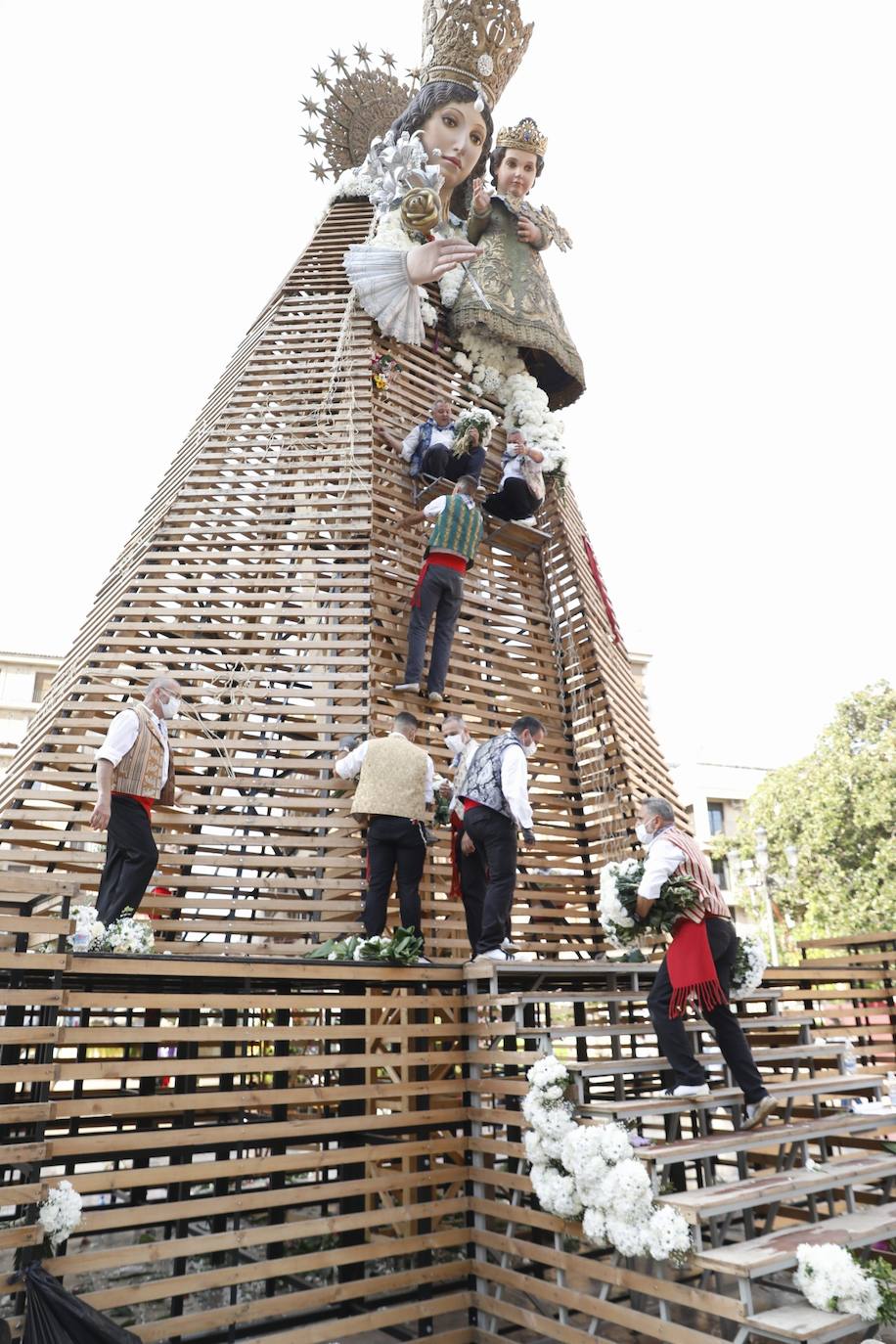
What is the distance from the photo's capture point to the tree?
20578 mm

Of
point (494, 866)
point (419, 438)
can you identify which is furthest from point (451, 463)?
point (494, 866)

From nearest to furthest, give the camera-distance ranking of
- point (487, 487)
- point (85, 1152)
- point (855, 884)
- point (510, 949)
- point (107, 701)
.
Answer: point (85, 1152) → point (510, 949) → point (107, 701) → point (487, 487) → point (855, 884)

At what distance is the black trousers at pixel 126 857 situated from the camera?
5.12 m

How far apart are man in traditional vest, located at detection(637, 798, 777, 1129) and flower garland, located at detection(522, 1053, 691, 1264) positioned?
55cm

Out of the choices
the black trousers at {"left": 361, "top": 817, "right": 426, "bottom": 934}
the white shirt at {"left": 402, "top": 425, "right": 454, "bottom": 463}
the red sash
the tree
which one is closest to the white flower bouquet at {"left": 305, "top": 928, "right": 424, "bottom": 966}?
the black trousers at {"left": 361, "top": 817, "right": 426, "bottom": 934}

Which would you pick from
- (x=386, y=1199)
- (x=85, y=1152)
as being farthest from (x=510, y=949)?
(x=85, y=1152)

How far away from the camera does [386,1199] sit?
5.31 meters

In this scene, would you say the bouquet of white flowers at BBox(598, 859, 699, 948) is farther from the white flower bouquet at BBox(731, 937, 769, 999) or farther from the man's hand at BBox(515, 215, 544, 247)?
the man's hand at BBox(515, 215, 544, 247)

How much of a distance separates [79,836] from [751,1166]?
5545 millimetres

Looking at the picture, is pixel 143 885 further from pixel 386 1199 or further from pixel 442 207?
pixel 442 207

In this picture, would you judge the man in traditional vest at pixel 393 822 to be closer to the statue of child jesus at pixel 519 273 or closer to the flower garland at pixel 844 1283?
the flower garland at pixel 844 1283

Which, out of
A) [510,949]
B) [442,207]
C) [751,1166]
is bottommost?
[751,1166]

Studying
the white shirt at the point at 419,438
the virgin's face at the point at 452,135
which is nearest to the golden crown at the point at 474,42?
the virgin's face at the point at 452,135

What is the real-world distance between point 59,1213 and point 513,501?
676 centimetres
